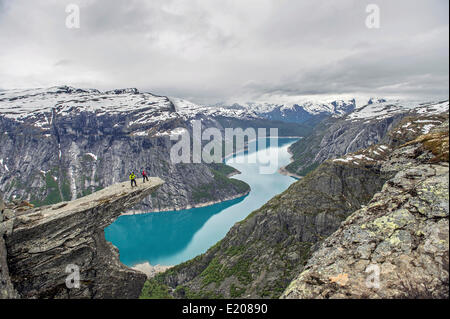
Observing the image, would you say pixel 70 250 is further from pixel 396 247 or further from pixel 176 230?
pixel 176 230

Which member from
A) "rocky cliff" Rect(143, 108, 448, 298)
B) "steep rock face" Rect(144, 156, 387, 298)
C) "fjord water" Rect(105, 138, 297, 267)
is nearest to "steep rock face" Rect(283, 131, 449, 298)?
"rocky cliff" Rect(143, 108, 448, 298)

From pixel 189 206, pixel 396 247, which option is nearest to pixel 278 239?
pixel 396 247

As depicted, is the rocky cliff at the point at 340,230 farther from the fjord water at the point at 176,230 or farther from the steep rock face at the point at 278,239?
the fjord water at the point at 176,230

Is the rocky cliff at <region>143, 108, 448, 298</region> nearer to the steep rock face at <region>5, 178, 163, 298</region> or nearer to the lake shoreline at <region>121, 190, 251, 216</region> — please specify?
the steep rock face at <region>5, 178, 163, 298</region>

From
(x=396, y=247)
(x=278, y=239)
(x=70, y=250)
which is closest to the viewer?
(x=396, y=247)
